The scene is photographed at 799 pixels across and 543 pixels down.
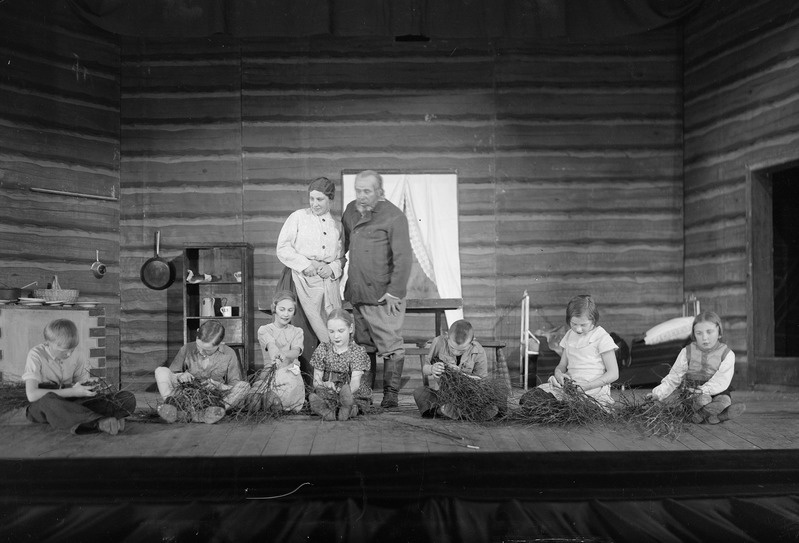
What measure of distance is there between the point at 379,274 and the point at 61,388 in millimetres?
2490

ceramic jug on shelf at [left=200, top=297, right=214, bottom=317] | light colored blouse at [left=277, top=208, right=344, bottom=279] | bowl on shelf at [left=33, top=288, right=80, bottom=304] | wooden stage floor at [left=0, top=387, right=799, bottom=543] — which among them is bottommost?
wooden stage floor at [left=0, top=387, right=799, bottom=543]

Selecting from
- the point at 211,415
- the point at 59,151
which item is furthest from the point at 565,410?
the point at 59,151

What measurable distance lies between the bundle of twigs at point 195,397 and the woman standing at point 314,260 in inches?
49.7

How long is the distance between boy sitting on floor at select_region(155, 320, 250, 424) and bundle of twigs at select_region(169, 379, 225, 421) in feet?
0.07

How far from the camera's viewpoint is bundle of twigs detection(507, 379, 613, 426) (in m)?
5.00

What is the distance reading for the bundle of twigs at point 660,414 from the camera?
4.70 m

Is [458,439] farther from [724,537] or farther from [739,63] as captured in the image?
[739,63]

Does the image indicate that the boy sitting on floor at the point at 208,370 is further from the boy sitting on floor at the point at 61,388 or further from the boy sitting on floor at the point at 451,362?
the boy sitting on floor at the point at 451,362

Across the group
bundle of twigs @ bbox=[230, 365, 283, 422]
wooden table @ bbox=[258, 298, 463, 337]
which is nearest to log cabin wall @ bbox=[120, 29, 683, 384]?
wooden table @ bbox=[258, 298, 463, 337]

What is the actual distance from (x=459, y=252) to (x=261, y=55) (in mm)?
3059

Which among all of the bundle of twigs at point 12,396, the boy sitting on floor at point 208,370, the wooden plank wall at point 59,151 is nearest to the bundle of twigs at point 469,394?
the boy sitting on floor at point 208,370

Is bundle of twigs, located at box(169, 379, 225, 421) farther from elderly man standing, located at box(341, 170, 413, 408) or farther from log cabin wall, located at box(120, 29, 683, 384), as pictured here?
log cabin wall, located at box(120, 29, 683, 384)

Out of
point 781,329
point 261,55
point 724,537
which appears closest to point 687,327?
point 781,329

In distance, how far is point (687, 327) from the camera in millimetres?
7504
